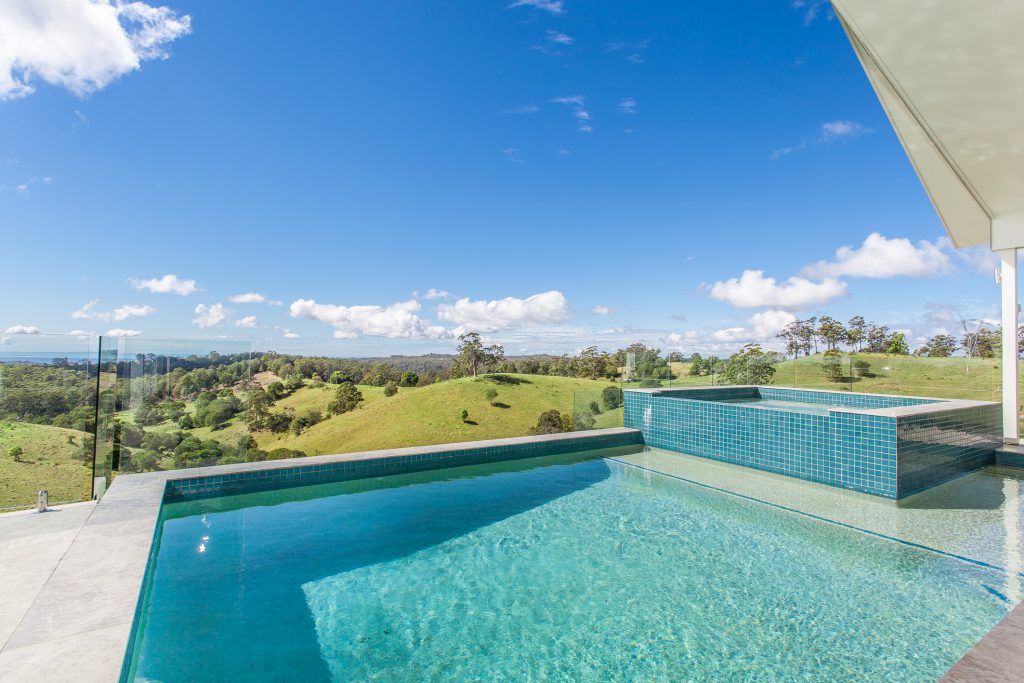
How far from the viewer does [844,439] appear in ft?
15.4

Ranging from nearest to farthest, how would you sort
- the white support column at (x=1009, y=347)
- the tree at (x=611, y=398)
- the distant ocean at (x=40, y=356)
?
the distant ocean at (x=40, y=356)
the white support column at (x=1009, y=347)
the tree at (x=611, y=398)

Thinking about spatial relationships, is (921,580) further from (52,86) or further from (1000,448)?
(52,86)

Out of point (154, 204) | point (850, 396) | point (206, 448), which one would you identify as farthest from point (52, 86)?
point (850, 396)

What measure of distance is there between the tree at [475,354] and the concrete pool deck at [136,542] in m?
16.1

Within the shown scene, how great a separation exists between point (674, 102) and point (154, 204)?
12977 mm

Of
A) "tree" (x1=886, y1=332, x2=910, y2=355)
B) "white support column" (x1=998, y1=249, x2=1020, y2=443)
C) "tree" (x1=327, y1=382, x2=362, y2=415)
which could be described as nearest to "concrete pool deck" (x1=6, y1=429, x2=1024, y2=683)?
"white support column" (x1=998, y1=249, x2=1020, y2=443)

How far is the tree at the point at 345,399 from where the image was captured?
2161 centimetres

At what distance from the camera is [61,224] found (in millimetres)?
11938

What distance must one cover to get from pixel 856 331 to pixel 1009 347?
25508 millimetres

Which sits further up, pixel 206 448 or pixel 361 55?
pixel 361 55

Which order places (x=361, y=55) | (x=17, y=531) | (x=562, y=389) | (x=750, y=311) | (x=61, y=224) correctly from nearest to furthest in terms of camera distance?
1. (x=17, y=531)
2. (x=361, y=55)
3. (x=61, y=224)
4. (x=562, y=389)
5. (x=750, y=311)

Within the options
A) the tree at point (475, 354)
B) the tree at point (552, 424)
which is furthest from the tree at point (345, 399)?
the tree at point (552, 424)

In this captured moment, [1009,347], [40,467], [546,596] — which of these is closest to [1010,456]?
[1009,347]

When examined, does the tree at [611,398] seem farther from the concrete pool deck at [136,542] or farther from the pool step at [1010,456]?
the pool step at [1010,456]
